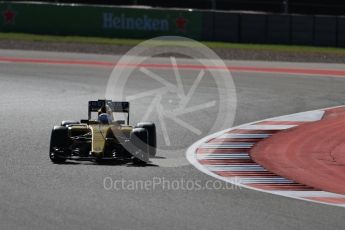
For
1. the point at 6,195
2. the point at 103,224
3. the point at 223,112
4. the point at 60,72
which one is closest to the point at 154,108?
the point at 223,112

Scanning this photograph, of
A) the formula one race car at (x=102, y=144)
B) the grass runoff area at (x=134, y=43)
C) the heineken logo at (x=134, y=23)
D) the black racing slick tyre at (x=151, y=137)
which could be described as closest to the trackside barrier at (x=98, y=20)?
the heineken logo at (x=134, y=23)

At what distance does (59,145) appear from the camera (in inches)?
507

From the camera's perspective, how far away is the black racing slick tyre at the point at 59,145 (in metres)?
12.9

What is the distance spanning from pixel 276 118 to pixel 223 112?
1.23 metres

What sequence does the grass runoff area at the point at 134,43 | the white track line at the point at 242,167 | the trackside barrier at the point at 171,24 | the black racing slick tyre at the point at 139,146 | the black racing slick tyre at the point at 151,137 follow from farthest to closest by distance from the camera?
the trackside barrier at the point at 171,24 < the grass runoff area at the point at 134,43 < the black racing slick tyre at the point at 151,137 < the black racing slick tyre at the point at 139,146 < the white track line at the point at 242,167

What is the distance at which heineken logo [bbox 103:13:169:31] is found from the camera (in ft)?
113

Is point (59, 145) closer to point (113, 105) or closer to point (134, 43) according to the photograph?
point (113, 105)

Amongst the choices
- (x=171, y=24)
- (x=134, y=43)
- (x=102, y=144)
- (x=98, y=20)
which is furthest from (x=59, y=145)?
(x=98, y=20)

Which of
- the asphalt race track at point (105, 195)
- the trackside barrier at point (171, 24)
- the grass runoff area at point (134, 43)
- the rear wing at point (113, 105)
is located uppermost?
the trackside barrier at point (171, 24)

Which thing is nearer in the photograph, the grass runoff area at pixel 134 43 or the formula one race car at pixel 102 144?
the formula one race car at pixel 102 144

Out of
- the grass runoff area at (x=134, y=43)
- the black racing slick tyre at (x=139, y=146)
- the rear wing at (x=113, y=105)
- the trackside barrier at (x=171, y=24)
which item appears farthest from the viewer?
the trackside barrier at (x=171, y=24)

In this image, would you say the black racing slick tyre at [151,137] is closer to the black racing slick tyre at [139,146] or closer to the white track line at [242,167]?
the black racing slick tyre at [139,146]

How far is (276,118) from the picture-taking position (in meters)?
18.0

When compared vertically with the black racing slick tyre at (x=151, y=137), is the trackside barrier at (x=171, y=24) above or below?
above
